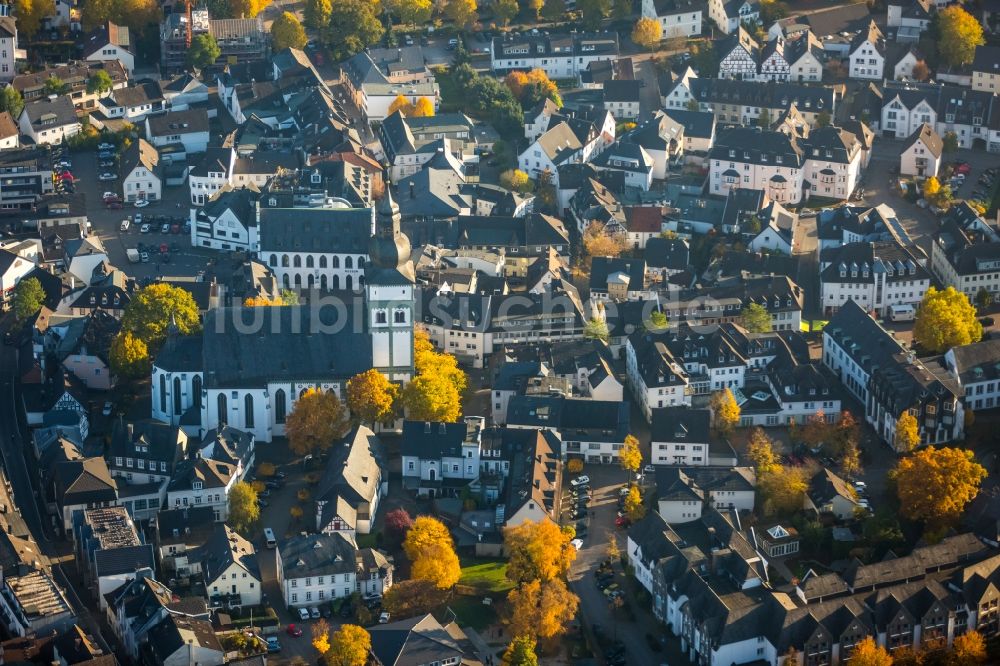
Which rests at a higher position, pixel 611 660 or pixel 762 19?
pixel 762 19

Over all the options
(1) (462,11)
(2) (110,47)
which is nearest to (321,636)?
(2) (110,47)

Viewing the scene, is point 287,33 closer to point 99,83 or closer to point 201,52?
point 201,52

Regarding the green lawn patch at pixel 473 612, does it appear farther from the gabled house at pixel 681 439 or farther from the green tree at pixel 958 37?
the green tree at pixel 958 37

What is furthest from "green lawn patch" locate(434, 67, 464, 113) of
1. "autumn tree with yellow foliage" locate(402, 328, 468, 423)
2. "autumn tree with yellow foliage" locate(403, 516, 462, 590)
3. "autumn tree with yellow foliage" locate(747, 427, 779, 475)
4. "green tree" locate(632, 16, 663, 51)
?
"autumn tree with yellow foliage" locate(403, 516, 462, 590)

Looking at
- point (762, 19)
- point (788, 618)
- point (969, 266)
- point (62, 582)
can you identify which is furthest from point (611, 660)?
point (762, 19)

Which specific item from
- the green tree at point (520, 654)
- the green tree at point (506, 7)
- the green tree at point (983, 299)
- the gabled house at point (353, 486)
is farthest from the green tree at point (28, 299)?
the green tree at point (983, 299)

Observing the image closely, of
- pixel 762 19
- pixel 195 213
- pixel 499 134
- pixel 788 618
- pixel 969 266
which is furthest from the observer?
pixel 762 19

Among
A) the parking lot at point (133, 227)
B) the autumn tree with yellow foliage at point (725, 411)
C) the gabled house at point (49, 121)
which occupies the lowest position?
the autumn tree with yellow foliage at point (725, 411)

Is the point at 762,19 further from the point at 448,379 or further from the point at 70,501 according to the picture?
the point at 70,501
